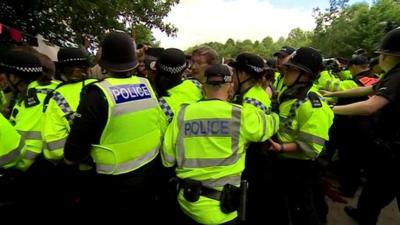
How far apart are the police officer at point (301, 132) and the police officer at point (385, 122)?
423mm

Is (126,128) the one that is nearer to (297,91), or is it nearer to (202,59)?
(297,91)

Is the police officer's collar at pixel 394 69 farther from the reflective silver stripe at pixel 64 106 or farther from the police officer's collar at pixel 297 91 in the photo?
the reflective silver stripe at pixel 64 106

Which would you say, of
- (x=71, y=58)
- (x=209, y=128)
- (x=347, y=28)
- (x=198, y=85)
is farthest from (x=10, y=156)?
(x=347, y=28)

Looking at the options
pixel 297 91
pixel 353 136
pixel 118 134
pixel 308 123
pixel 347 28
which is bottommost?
pixel 347 28

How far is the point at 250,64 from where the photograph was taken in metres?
3.11

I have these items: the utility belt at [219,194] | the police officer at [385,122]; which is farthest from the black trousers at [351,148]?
the utility belt at [219,194]

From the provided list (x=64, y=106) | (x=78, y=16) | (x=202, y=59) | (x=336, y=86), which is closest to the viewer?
(x=64, y=106)

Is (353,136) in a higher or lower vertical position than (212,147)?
lower

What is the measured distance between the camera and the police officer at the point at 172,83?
3186 millimetres

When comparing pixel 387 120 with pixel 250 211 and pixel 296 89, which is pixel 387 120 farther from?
pixel 250 211

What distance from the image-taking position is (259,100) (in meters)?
3.06

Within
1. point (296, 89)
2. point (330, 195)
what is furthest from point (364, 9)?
point (296, 89)

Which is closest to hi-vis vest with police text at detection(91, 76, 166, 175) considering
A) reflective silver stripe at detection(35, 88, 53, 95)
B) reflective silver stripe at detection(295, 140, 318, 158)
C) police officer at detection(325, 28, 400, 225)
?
reflective silver stripe at detection(35, 88, 53, 95)

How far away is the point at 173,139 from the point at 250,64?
1061 mm
